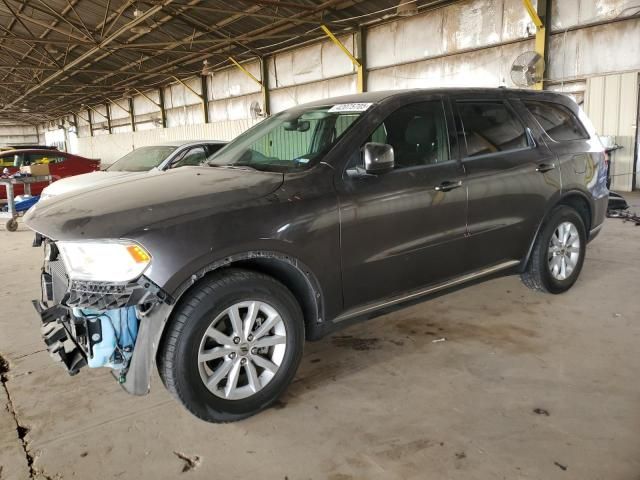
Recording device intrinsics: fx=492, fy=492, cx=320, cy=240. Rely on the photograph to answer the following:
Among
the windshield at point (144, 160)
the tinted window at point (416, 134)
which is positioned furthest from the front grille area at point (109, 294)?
the windshield at point (144, 160)

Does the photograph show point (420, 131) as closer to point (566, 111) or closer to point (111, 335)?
point (566, 111)

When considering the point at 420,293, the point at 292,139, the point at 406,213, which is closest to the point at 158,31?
the point at 292,139

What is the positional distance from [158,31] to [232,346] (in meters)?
15.7

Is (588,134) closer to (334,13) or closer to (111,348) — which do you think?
(111,348)

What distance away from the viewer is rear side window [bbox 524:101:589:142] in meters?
3.77

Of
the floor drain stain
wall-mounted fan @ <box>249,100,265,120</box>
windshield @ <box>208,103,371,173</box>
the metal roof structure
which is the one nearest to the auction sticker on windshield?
windshield @ <box>208,103,371,173</box>

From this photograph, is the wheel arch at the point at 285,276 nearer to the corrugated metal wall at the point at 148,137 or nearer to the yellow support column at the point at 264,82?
the corrugated metal wall at the point at 148,137

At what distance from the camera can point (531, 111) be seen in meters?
3.72

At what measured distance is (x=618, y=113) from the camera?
31.1 ft

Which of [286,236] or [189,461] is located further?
[286,236]

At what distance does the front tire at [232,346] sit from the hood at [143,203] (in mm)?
351

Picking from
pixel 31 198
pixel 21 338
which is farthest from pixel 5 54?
pixel 21 338

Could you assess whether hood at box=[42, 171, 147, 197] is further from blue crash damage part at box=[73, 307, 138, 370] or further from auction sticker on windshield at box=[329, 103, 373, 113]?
blue crash damage part at box=[73, 307, 138, 370]

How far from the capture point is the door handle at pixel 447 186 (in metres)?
2.97
